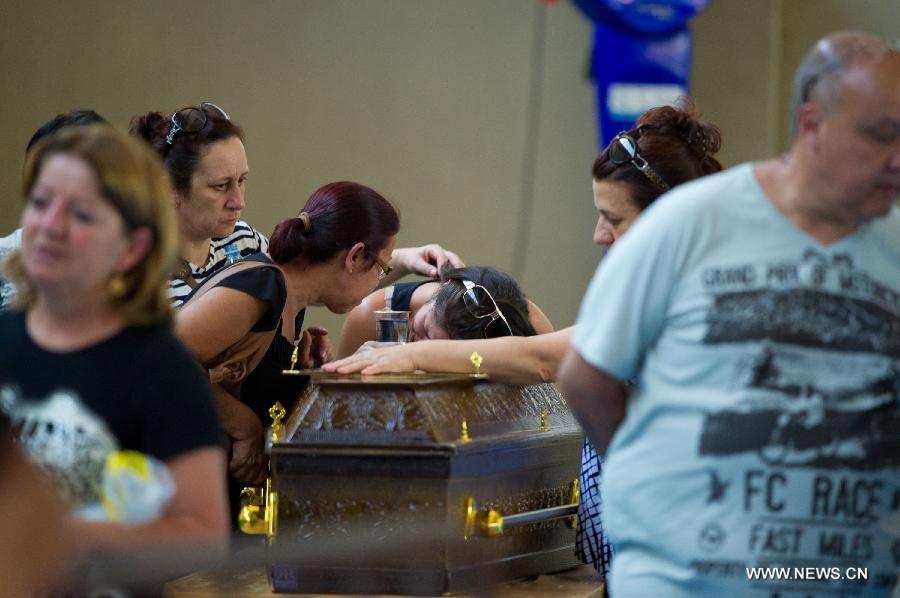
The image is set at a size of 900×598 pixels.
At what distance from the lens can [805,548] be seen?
1921mm

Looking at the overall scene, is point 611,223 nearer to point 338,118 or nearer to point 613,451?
point 613,451

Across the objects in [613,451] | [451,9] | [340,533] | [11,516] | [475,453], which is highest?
[451,9]

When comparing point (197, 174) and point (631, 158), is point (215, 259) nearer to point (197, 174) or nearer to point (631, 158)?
point (197, 174)

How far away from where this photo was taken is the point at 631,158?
2898 millimetres

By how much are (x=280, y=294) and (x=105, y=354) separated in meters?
1.39

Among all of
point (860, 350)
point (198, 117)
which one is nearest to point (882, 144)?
point (860, 350)

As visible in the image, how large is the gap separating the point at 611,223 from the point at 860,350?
1.07 metres

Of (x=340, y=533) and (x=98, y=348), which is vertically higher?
(x=98, y=348)

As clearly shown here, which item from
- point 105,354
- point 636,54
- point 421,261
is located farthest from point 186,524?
point 636,54

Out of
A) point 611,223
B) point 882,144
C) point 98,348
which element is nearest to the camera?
point 98,348

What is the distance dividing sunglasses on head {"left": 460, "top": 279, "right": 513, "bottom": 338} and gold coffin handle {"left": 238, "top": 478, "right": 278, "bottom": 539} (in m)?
0.76

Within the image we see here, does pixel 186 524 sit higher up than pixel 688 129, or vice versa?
pixel 688 129

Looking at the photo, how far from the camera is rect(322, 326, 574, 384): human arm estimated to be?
297 centimetres
